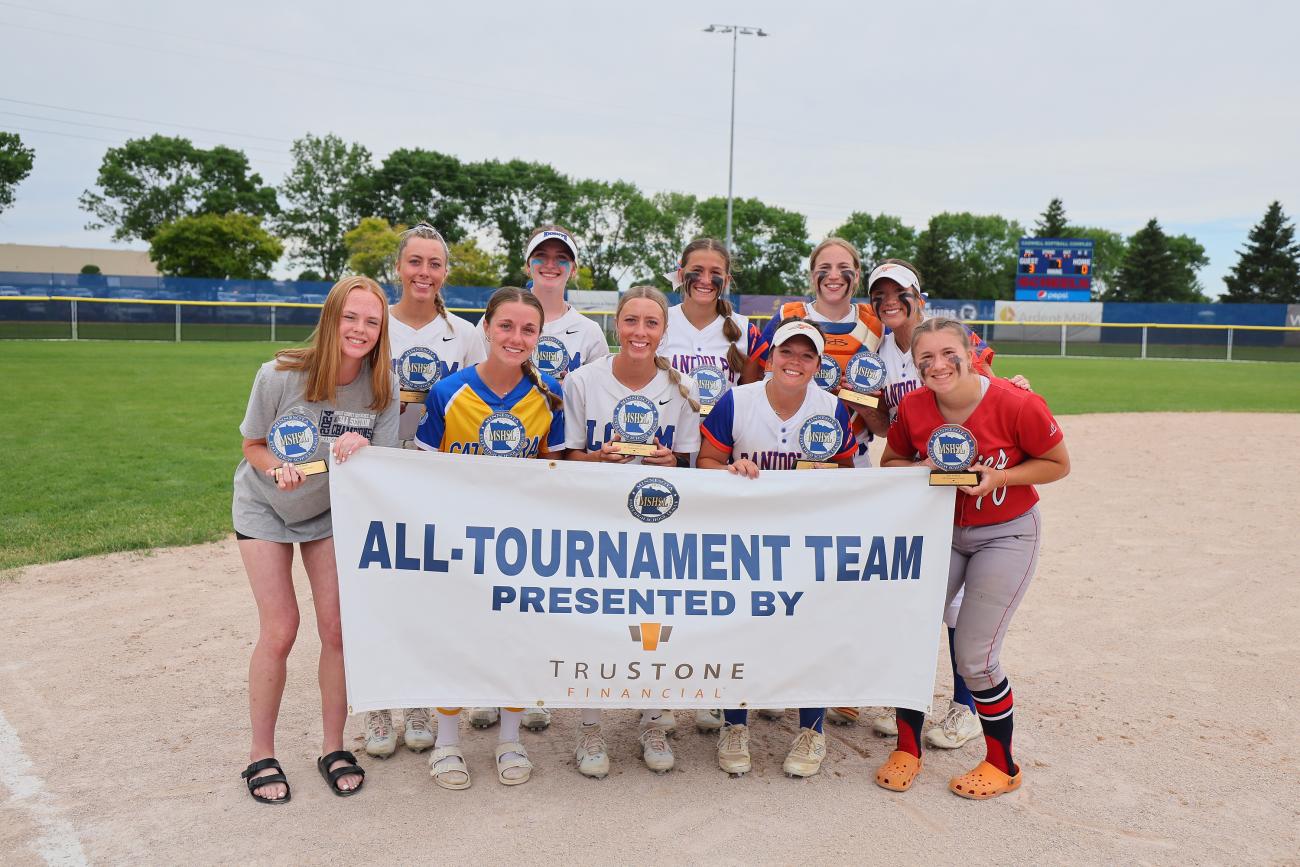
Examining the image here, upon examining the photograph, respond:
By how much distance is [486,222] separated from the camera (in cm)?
7900

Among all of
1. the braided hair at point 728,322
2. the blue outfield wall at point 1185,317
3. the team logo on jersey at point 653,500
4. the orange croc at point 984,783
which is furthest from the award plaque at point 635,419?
the blue outfield wall at point 1185,317

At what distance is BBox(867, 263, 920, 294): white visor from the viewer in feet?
15.0

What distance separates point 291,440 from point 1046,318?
46.6 metres

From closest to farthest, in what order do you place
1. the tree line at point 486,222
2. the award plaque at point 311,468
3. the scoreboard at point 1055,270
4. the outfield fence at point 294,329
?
the award plaque at point 311,468
the outfield fence at point 294,329
the scoreboard at point 1055,270
the tree line at point 486,222

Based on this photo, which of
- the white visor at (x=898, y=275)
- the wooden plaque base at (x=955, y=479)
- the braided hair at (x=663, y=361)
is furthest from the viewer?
the white visor at (x=898, y=275)

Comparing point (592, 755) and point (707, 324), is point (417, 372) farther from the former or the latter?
point (592, 755)

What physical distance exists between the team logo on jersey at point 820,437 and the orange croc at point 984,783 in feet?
4.89

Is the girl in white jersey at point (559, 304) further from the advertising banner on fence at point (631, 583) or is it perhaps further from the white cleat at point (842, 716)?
the white cleat at point (842, 716)

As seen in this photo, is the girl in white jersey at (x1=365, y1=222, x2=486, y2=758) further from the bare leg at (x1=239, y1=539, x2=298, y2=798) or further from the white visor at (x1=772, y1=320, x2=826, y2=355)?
the white visor at (x1=772, y1=320, x2=826, y2=355)

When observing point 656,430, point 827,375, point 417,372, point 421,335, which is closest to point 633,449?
point 656,430

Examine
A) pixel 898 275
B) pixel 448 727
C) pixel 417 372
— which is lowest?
pixel 448 727

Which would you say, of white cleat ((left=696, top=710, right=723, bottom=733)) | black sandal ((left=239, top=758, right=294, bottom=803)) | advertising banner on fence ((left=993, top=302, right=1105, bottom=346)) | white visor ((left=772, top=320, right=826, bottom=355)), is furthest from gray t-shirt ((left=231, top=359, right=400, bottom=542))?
advertising banner on fence ((left=993, top=302, right=1105, bottom=346))

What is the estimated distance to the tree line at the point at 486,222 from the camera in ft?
211

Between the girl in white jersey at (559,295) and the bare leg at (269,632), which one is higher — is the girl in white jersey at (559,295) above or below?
above
